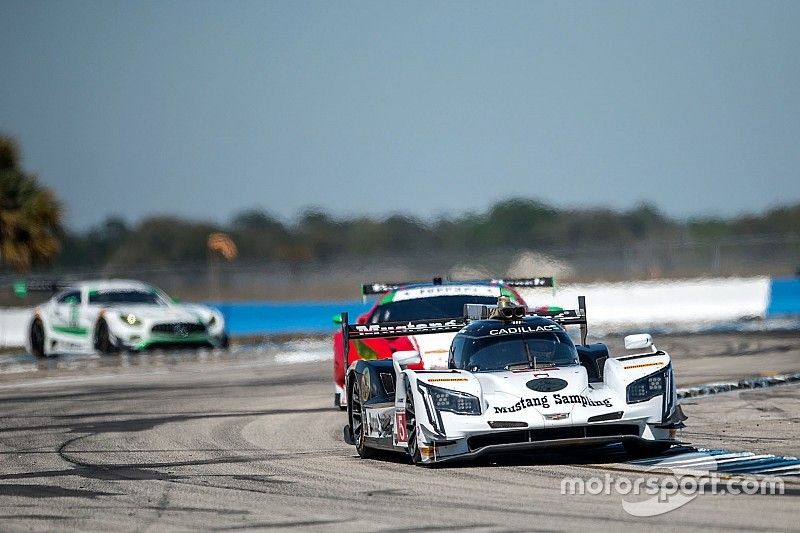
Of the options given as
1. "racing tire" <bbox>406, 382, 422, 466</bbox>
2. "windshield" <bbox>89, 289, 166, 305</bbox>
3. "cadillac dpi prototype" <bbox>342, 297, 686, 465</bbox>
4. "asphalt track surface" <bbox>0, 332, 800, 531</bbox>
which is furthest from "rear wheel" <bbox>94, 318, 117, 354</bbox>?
"racing tire" <bbox>406, 382, 422, 466</bbox>

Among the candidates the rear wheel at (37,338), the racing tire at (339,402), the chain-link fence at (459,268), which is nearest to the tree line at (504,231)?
the chain-link fence at (459,268)

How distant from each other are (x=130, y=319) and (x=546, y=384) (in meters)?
16.3

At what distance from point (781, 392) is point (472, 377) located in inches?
239

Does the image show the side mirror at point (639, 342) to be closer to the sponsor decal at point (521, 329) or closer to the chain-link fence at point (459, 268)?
the sponsor decal at point (521, 329)

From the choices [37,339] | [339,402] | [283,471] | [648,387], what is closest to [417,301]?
[339,402]

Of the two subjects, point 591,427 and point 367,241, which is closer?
point 591,427

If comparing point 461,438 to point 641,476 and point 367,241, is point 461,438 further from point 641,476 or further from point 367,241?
point 367,241

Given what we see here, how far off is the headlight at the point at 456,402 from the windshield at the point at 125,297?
1722 cm

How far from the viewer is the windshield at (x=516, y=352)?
10.9m

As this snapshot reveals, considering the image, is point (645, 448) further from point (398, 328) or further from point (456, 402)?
point (398, 328)

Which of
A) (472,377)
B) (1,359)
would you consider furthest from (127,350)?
(472,377)

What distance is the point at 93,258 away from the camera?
55.0 m

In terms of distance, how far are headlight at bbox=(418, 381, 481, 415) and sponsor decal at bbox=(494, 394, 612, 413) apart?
0.56ft

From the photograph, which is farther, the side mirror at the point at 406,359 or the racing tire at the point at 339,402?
the racing tire at the point at 339,402
